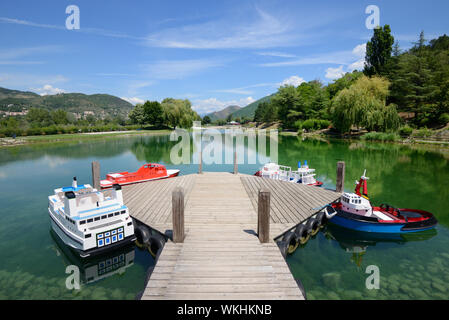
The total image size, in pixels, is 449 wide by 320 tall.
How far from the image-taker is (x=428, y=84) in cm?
4894

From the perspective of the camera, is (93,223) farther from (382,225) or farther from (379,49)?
(379,49)

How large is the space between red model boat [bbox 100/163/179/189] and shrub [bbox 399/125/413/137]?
45.7 metres

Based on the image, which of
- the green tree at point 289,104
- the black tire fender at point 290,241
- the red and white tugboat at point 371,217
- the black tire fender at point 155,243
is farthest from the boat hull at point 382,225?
the green tree at point 289,104

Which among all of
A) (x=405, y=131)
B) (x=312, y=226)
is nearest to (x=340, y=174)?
(x=312, y=226)

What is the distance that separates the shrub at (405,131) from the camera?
146ft

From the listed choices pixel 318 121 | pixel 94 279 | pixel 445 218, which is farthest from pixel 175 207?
pixel 318 121

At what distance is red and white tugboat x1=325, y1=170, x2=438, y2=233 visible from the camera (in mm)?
10000

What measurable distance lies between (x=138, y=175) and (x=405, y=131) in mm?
48881

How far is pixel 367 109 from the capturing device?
47.2 metres

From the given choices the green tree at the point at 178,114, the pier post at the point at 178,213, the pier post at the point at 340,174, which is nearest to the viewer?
the pier post at the point at 178,213

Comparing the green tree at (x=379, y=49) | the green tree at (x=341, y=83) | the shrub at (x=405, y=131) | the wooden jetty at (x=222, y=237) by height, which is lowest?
the wooden jetty at (x=222, y=237)

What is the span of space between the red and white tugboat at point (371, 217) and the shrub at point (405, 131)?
42.4 meters
